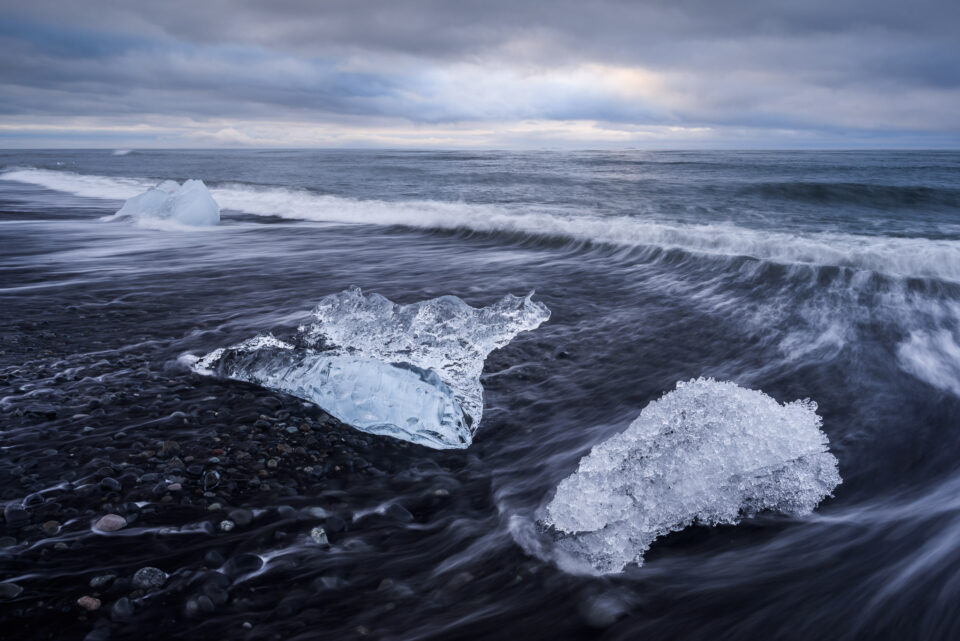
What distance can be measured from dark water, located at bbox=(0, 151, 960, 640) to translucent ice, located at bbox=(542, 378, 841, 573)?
12 centimetres

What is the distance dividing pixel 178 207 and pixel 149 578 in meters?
12.7

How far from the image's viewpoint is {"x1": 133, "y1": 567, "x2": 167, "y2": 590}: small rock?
2143mm

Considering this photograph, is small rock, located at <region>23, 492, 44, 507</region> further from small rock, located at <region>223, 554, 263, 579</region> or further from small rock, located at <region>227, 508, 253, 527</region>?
small rock, located at <region>223, 554, 263, 579</region>

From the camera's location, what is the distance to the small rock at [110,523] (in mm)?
2438

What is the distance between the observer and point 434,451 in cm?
328

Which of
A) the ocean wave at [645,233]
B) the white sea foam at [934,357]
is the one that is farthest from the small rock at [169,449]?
the ocean wave at [645,233]

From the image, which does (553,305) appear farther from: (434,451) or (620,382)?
(434,451)

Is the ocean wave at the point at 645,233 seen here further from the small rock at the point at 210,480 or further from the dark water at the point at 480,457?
the small rock at the point at 210,480

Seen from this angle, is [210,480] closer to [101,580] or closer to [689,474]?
[101,580]

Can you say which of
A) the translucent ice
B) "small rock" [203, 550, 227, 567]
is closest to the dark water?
"small rock" [203, 550, 227, 567]

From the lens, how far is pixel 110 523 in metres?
2.46

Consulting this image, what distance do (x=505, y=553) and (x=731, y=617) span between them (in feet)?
3.01

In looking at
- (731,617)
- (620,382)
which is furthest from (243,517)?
(620,382)

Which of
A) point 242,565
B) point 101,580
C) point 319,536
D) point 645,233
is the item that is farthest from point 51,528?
point 645,233
